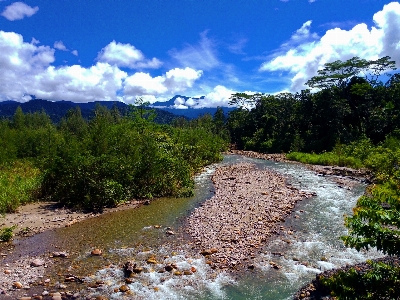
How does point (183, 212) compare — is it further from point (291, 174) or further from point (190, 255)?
point (291, 174)

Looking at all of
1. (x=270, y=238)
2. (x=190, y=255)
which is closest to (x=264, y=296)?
(x=190, y=255)

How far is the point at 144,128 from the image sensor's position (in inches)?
1197

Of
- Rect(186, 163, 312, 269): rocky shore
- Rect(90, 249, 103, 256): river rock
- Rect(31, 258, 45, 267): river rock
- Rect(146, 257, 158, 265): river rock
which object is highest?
Rect(186, 163, 312, 269): rocky shore

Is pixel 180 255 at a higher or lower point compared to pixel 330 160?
lower

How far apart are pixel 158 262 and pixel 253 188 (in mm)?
13685

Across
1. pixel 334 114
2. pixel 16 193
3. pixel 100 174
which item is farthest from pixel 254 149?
pixel 16 193

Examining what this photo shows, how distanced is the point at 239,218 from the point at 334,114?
1456 inches

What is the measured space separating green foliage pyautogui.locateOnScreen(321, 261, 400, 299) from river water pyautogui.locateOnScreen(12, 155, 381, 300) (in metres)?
4.96

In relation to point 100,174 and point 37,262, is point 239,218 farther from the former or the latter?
point 37,262

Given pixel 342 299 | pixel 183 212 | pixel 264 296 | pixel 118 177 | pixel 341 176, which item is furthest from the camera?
pixel 341 176

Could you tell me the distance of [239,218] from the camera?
16.3 m

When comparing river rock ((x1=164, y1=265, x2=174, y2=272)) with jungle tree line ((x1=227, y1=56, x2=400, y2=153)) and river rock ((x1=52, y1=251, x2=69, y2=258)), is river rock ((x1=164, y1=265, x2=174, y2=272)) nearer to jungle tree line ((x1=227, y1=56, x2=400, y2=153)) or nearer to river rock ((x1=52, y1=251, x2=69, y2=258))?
river rock ((x1=52, y1=251, x2=69, y2=258))

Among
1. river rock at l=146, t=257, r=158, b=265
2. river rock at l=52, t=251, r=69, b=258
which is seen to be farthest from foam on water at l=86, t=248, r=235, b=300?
river rock at l=52, t=251, r=69, b=258

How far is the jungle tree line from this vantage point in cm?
4425
